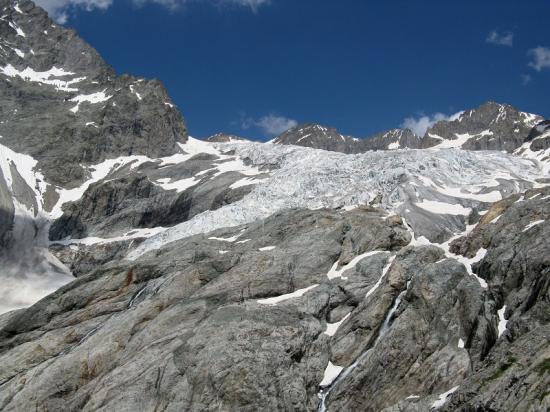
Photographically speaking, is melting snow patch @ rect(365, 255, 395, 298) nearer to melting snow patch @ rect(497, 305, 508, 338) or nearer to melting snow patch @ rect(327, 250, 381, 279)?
melting snow patch @ rect(327, 250, 381, 279)

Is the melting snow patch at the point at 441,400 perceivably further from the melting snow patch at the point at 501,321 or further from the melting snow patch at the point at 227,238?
the melting snow patch at the point at 227,238

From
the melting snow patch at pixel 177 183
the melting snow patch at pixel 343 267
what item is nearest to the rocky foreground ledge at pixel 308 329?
the melting snow patch at pixel 343 267

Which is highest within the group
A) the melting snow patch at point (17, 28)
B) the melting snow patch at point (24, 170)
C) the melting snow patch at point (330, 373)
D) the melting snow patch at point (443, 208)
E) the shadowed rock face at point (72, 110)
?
the melting snow patch at point (17, 28)

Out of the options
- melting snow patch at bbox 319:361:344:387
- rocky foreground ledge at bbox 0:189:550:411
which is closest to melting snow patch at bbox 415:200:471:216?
rocky foreground ledge at bbox 0:189:550:411

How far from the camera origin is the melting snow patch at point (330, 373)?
121 ft

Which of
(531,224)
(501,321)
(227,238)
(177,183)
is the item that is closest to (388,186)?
(227,238)

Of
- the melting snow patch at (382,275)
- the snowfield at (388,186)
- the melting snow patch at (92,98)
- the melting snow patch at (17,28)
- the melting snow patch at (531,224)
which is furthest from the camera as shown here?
the melting snow patch at (17,28)

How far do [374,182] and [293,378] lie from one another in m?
44.9

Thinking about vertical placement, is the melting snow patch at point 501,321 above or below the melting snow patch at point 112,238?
below

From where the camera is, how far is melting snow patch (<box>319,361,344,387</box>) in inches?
1449

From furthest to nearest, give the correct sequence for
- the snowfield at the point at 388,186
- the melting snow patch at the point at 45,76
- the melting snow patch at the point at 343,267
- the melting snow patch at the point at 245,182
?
the melting snow patch at the point at 45,76 → the melting snow patch at the point at 245,182 → the snowfield at the point at 388,186 → the melting snow patch at the point at 343,267

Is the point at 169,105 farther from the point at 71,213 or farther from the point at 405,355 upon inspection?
the point at 405,355

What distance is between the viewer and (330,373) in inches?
1476

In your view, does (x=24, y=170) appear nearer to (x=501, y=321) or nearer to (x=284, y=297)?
(x=284, y=297)
